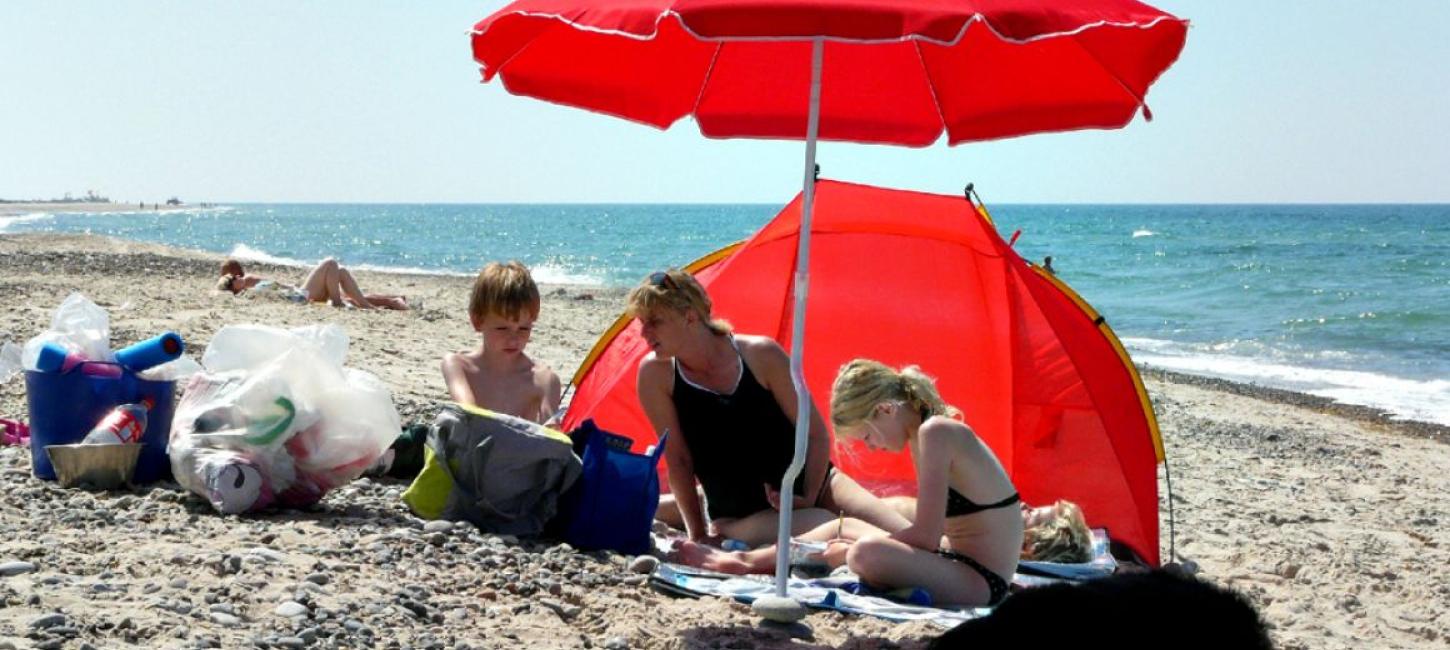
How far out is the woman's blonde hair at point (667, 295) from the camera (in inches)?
205

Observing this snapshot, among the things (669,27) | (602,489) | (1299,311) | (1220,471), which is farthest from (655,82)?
(1299,311)

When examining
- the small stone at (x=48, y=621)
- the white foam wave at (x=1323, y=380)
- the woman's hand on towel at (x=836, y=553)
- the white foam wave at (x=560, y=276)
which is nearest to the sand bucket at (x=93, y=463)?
the small stone at (x=48, y=621)

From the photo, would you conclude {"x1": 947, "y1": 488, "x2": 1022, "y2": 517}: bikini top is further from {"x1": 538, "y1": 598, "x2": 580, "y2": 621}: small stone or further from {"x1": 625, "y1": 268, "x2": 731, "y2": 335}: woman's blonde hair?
{"x1": 538, "y1": 598, "x2": 580, "y2": 621}: small stone

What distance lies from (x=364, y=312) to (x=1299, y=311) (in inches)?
649

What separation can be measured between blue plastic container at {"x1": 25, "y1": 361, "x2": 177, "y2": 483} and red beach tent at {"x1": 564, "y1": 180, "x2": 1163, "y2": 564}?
192 centimetres

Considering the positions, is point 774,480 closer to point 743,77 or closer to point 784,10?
point 743,77

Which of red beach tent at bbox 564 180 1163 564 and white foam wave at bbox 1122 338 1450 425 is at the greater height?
red beach tent at bbox 564 180 1163 564

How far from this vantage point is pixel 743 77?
566 centimetres

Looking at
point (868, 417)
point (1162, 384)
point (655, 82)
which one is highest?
point (655, 82)

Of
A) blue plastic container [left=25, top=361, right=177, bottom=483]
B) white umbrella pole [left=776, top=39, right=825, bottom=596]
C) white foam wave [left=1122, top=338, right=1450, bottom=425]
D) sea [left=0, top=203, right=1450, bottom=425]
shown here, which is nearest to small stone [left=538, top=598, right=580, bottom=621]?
white umbrella pole [left=776, top=39, right=825, bottom=596]

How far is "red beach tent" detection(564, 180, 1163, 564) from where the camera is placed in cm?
620

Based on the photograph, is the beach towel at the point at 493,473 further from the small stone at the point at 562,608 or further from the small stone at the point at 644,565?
the small stone at the point at 562,608

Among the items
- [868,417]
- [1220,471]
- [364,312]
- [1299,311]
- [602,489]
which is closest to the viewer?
[868,417]

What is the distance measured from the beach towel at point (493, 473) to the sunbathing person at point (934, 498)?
1.07 m
